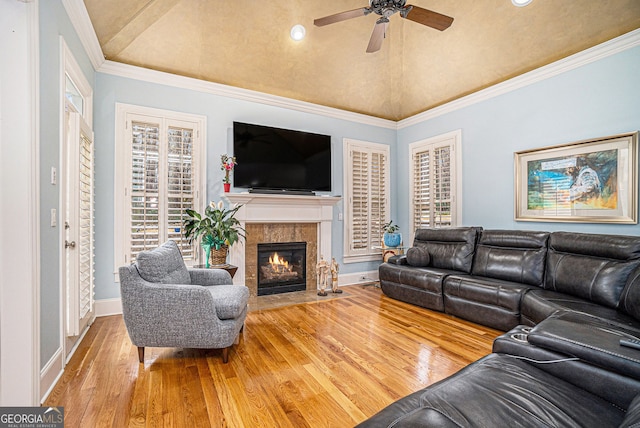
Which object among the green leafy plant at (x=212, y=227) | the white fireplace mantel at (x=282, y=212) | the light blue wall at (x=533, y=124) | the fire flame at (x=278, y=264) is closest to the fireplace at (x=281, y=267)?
the fire flame at (x=278, y=264)

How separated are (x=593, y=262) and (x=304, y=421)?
2.94m

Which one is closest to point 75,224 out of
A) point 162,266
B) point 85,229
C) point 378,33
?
point 85,229

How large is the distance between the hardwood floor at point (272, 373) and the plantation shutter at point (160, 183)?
1.04 metres

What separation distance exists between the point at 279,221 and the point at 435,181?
8.81 ft

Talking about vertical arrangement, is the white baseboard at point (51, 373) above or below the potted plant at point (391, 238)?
below

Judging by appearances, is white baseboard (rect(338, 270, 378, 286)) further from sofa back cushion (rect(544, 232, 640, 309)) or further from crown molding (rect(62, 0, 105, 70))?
crown molding (rect(62, 0, 105, 70))

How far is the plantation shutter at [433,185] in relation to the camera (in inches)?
191

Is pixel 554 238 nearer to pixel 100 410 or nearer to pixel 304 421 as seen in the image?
pixel 304 421

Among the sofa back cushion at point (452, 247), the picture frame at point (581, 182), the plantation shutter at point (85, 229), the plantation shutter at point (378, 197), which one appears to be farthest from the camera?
the plantation shutter at point (378, 197)

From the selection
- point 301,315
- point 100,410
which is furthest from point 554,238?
point 100,410

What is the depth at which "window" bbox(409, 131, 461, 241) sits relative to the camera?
187 inches

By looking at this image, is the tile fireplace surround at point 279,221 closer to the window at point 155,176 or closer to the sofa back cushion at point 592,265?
the window at point 155,176

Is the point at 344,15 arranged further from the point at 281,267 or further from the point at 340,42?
the point at 281,267

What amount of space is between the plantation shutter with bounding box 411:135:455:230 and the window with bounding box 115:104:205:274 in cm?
354
